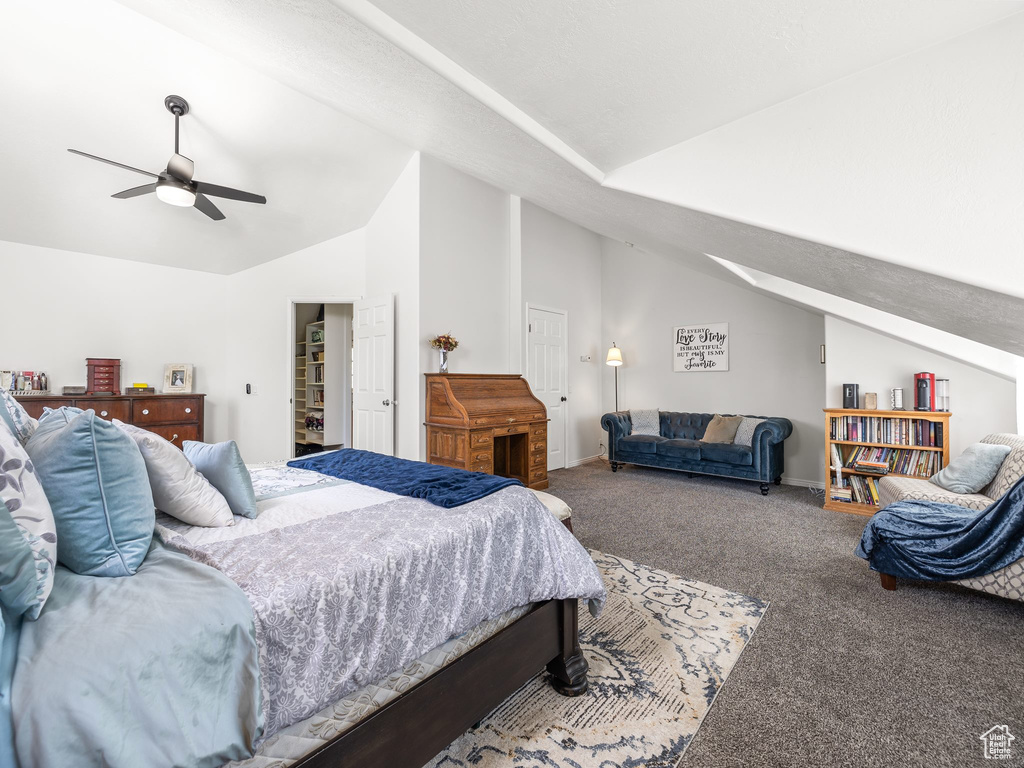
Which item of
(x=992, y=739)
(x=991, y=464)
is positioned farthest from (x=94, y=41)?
(x=991, y=464)

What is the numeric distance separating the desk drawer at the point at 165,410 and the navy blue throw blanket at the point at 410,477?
3.04m

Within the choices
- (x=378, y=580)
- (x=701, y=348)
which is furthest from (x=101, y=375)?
(x=701, y=348)

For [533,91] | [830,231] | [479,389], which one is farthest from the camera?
[479,389]

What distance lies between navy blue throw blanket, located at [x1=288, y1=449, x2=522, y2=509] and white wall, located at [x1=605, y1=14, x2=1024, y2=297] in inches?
49.8

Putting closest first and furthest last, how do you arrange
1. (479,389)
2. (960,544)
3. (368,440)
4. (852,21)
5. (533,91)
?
(852,21)
(533,91)
(960,544)
(479,389)
(368,440)

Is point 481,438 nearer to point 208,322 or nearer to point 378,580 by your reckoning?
point 378,580

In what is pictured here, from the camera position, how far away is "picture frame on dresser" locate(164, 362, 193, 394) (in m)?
4.88

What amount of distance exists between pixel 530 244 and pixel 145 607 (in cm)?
523

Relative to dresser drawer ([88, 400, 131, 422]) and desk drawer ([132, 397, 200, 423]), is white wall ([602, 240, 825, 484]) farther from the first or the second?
dresser drawer ([88, 400, 131, 422])

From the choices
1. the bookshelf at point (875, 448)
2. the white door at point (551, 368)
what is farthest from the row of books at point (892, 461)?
the white door at point (551, 368)

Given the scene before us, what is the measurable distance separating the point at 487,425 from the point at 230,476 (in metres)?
2.67

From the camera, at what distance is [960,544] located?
82.7 inches

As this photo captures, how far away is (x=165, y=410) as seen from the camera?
14.9 feet

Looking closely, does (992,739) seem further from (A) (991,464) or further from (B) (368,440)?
(B) (368,440)
